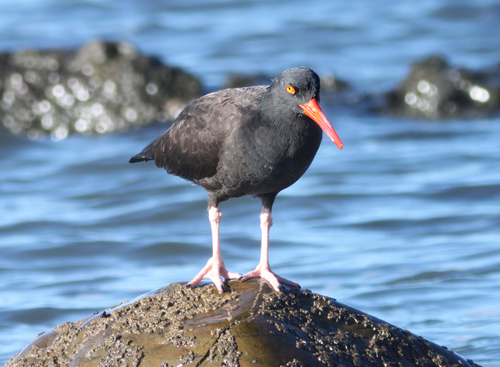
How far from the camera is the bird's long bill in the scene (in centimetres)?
475

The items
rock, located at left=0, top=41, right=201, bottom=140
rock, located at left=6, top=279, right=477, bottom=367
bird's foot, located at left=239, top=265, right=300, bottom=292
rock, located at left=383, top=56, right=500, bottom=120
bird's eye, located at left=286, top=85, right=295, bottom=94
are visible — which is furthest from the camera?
rock, located at left=383, top=56, right=500, bottom=120

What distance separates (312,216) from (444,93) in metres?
5.40

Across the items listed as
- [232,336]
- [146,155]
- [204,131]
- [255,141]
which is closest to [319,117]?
[255,141]

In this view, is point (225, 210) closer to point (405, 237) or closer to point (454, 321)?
point (405, 237)

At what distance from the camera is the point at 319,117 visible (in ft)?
15.7

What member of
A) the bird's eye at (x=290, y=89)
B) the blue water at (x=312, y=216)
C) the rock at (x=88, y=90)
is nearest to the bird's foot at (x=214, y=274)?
the bird's eye at (x=290, y=89)

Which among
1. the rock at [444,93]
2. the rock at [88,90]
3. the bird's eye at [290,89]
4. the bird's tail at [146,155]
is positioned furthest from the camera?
the rock at [444,93]

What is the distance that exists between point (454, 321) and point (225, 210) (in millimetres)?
5254

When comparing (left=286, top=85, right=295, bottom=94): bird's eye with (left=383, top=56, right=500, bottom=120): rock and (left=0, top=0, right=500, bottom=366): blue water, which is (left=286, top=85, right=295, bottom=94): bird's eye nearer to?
(left=0, top=0, right=500, bottom=366): blue water

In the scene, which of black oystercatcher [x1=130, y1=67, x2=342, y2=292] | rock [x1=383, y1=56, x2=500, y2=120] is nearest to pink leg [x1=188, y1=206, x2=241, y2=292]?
black oystercatcher [x1=130, y1=67, x2=342, y2=292]

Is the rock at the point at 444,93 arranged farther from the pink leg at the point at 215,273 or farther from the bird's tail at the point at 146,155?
the pink leg at the point at 215,273

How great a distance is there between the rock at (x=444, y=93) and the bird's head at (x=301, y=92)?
33.1ft

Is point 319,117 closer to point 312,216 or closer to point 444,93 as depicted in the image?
point 312,216

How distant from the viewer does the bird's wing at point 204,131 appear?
534 centimetres
